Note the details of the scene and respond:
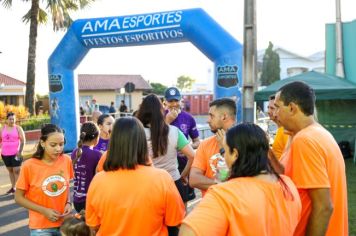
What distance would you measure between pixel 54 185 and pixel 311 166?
6.69 ft

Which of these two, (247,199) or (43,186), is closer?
(247,199)

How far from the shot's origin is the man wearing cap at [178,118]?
4.97 m

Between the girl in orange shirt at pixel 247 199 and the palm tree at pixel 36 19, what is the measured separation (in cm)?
1830

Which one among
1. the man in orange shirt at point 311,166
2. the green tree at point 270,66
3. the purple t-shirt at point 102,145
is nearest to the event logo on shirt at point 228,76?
the purple t-shirt at point 102,145

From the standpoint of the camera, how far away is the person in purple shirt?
3.75m

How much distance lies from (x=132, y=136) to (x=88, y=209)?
0.49 meters

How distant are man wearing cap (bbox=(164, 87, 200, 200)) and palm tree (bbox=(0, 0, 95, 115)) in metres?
15.1

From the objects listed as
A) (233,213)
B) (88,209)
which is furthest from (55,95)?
(233,213)

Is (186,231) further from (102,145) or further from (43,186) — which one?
(102,145)

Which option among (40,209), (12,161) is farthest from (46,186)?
(12,161)

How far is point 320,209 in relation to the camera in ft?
7.33

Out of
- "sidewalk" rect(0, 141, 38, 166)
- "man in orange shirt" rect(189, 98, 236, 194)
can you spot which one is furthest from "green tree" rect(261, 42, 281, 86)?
"man in orange shirt" rect(189, 98, 236, 194)

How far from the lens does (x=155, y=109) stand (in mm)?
3762

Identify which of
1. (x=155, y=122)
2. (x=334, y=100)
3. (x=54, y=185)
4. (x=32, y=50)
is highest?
(x=32, y=50)
